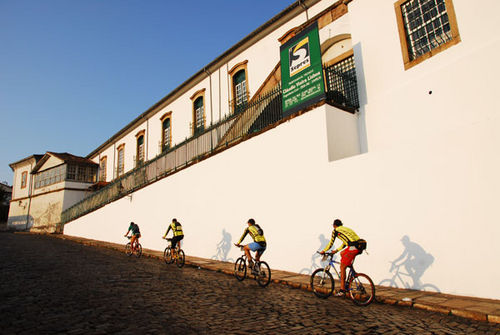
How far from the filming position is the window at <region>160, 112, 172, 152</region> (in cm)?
2477

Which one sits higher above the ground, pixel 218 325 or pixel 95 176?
pixel 95 176

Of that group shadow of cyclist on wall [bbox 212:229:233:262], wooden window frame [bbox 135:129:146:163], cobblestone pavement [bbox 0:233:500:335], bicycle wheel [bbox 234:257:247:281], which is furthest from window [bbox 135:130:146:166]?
bicycle wheel [bbox 234:257:247:281]

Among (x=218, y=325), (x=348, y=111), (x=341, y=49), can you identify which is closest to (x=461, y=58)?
(x=348, y=111)

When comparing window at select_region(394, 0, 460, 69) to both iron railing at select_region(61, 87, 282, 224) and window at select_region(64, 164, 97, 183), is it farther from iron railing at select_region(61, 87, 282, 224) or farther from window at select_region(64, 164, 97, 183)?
window at select_region(64, 164, 97, 183)

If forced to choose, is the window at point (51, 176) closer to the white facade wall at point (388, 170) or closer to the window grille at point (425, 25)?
the white facade wall at point (388, 170)

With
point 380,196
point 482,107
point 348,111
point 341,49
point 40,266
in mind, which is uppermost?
point 341,49

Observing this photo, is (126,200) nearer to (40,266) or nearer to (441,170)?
(40,266)

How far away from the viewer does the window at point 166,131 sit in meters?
24.8

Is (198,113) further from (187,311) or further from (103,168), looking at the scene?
(103,168)

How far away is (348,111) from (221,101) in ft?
36.9

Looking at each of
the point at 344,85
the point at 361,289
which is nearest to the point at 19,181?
the point at 344,85

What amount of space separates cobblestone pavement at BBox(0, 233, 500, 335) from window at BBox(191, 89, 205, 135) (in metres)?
14.4

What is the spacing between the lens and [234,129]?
41.4ft

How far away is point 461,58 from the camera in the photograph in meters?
7.85
